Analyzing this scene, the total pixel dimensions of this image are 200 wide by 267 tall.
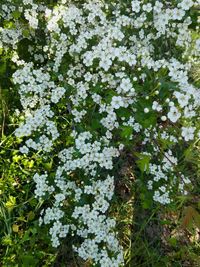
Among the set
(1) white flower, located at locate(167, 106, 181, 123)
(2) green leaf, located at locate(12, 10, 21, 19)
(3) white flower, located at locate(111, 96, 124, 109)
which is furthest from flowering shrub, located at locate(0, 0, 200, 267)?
(1) white flower, located at locate(167, 106, 181, 123)

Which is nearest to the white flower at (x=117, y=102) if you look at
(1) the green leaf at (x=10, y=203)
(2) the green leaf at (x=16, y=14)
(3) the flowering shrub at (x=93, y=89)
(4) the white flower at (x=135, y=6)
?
(3) the flowering shrub at (x=93, y=89)

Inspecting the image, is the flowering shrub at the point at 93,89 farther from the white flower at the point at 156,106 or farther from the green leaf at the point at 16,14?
the white flower at the point at 156,106

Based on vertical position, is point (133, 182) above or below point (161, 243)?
above

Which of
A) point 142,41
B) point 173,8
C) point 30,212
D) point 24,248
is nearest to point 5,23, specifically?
point 142,41

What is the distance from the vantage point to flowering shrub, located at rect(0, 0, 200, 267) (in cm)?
249

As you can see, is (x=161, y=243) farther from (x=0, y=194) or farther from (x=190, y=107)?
(x=190, y=107)

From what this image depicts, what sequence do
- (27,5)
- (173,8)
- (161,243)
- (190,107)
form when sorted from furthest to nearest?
1. (161,243)
2. (27,5)
3. (173,8)
4. (190,107)

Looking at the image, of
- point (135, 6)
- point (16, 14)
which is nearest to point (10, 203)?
point (16, 14)

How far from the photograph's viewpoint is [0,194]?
3086 millimetres

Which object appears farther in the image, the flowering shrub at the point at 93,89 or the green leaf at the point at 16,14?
the green leaf at the point at 16,14

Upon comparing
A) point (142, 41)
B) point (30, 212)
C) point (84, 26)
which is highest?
point (84, 26)

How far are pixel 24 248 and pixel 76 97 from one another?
114cm

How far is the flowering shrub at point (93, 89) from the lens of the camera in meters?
2.49

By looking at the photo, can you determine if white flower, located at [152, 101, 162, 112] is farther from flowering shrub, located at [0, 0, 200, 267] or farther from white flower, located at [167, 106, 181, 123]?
flowering shrub, located at [0, 0, 200, 267]
